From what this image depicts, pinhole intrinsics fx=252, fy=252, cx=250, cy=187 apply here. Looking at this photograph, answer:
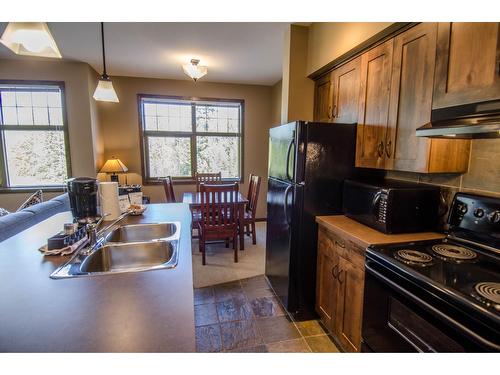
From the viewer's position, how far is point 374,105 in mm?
1834

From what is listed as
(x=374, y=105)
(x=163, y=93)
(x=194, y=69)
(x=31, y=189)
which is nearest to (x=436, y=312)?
(x=374, y=105)

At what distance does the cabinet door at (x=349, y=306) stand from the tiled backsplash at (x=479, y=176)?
0.67 metres

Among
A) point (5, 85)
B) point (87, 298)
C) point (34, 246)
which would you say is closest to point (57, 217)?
point (34, 246)

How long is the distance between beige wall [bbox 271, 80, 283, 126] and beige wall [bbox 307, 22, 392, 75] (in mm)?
1974

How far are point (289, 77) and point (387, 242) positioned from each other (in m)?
1.90

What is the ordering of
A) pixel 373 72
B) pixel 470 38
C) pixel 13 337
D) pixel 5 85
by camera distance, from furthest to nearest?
pixel 5 85
pixel 373 72
pixel 470 38
pixel 13 337

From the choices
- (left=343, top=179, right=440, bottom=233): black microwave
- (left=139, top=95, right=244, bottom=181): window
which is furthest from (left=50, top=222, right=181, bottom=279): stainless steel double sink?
(left=139, top=95, right=244, bottom=181): window

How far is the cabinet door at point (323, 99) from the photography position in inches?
95.5

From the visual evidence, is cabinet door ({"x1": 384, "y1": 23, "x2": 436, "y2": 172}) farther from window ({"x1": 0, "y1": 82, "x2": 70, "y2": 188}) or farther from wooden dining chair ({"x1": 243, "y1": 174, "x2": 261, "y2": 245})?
window ({"x1": 0, "y1": 82, "x2": 70, "y2": 188})

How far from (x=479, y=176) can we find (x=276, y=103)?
3658 millimetres

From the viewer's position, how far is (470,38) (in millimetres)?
1144

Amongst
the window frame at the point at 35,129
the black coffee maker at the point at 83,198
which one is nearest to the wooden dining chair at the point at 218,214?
the black coffee maker at the point at 83,198

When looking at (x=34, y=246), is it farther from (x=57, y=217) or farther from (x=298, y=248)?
(x=298, y=248)

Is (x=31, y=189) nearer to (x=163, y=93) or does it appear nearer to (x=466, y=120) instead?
(x=163, y=93)
